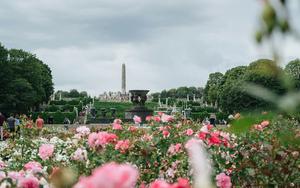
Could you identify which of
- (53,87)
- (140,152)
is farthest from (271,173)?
(53,87)

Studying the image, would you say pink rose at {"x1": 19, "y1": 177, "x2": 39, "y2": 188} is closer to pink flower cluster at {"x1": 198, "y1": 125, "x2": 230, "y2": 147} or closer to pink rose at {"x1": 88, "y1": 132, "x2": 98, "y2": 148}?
pink rose at {"x1": 88, "y1": 132, "x2": 98, "y2": 148}

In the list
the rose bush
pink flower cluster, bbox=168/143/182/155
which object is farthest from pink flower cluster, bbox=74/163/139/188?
pink flower cluster, bbox=168/143/182/155

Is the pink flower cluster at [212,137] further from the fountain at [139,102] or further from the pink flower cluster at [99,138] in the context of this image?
the fountain at [139,102]

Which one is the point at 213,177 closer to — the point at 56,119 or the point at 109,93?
the point at 56,119

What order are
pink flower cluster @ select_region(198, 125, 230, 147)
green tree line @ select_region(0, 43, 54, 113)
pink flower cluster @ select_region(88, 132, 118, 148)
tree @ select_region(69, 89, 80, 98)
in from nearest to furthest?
pink flower cluster @ select_region(88, 132, 118, 148) → pink flower cluster @ select_region(198, 125, 230, 147) → green tree line @ select_region(0, 43, 54, 113) → tree @ select_region(69, 89, 80, 98)

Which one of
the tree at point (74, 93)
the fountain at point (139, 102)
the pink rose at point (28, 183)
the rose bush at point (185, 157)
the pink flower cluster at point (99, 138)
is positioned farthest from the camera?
the tree at point (74, 93)

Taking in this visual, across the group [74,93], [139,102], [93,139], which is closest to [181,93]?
[74,93]

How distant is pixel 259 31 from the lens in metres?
1.11

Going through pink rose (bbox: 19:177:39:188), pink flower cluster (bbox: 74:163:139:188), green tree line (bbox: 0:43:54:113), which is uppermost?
green tree line (bbox: 0:43:54:113)

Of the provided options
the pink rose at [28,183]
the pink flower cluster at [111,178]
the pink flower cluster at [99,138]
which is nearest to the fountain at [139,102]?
the pink flower cluster at [99,138]

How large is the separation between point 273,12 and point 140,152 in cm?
509

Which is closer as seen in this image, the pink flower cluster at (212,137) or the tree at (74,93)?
the pink flower cluster at (212,137)

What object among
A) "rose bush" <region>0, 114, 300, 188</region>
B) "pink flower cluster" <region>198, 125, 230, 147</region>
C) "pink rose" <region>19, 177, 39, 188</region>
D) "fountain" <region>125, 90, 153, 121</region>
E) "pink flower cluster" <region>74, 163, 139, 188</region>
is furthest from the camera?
"fountain" <region>125, 90, 153, 121</region>

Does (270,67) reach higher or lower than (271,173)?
higher
